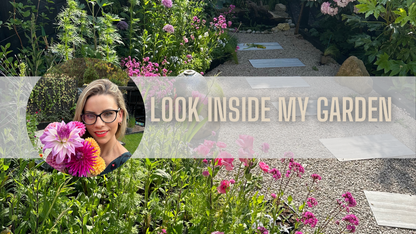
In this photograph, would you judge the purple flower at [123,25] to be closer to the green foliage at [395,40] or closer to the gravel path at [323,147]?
the gravel path at [323,147]

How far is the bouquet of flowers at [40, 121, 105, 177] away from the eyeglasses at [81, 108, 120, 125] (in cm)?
3

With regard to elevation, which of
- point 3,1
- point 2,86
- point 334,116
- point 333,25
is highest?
point 3,1

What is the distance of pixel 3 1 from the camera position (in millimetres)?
3369

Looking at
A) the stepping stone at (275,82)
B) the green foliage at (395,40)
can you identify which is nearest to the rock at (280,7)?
the green foliage at (395,40)

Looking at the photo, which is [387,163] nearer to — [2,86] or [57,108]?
[57,108]

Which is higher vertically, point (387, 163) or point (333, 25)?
point (333, 25)

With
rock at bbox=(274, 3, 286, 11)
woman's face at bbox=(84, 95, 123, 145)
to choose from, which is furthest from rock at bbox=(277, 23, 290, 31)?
woman's face at bbox=(84, 95, 123, 145)

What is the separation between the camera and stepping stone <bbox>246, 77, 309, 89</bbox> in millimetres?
5168

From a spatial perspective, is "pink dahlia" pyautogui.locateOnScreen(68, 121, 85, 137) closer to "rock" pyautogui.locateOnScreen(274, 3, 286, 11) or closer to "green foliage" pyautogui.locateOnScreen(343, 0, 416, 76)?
"green foliage" pyautogui.locateOnScreen(343, 0, 416, 76)

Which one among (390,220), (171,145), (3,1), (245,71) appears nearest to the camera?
(171,145)

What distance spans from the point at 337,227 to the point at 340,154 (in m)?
1.13

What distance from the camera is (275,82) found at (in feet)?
17.5

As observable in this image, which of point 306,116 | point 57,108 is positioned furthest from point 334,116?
point 57,108

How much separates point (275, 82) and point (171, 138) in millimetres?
3150
